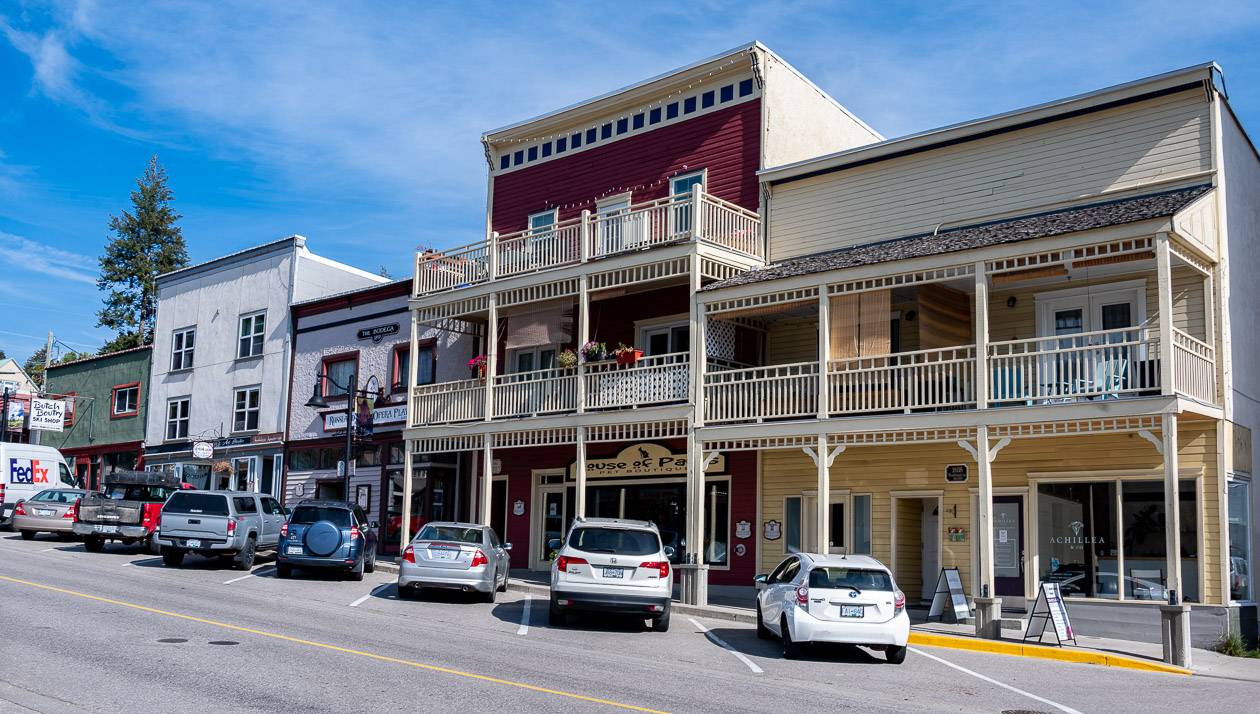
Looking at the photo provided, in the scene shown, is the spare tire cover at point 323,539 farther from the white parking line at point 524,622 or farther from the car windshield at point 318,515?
the white parking line at point 524,622

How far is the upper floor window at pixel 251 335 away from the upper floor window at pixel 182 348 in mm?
3118

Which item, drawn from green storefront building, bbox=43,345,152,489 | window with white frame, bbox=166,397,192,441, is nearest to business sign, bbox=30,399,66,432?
green storefront building, bbox=43,345,152,489

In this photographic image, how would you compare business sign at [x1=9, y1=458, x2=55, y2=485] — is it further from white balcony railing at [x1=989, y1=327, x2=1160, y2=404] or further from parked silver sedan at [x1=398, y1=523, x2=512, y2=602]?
white balcony railing at [x1=989, y1=327, x2=1160, y2=404]

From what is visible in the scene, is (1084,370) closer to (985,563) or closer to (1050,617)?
(985,563)

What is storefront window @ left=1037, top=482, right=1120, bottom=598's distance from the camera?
1867 cm

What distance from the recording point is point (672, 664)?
13.3 metres

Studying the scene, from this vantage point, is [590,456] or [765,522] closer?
[765,522]

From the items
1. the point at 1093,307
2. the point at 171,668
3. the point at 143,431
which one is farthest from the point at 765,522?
the point at 143,431

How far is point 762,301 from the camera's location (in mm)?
21906

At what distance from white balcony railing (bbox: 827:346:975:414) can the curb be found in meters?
4.06

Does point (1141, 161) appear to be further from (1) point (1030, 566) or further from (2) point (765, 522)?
(2) point (765, 522)

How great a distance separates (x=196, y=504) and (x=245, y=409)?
13.8 meters

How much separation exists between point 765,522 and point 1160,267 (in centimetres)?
1000

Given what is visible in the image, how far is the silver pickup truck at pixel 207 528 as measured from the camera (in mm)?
23188
